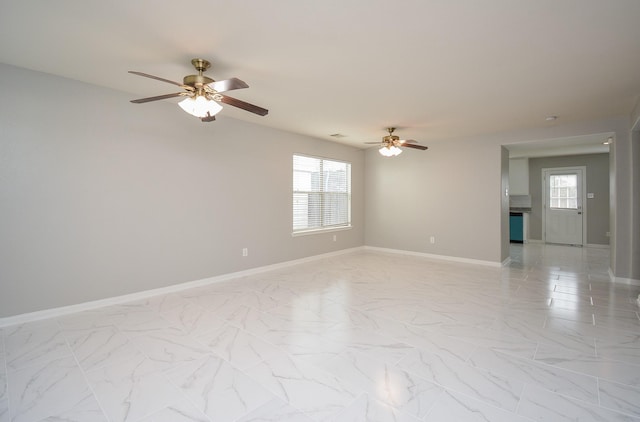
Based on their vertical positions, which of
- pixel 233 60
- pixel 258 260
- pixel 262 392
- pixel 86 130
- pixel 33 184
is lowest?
pixel 262 392

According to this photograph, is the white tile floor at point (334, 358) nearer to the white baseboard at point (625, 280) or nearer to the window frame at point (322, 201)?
the white baseboard at point (625, 280)

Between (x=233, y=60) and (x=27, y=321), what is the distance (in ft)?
10.6

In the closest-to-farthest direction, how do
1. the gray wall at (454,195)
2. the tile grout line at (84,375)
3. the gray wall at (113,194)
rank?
the tile grout line at (84,375) → the gray wall at (113,194) → the gray wall at (454,195)

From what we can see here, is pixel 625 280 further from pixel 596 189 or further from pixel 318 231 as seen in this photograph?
pixel 318 231

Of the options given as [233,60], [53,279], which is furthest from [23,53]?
[53,279]

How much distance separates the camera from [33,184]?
307 centimetres

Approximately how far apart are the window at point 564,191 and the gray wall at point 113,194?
810 cm

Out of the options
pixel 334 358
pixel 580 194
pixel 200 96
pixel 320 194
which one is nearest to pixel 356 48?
pixel 200 96

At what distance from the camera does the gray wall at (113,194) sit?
118 inches

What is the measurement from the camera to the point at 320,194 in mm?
6445

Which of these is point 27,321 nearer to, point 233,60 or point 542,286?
point 233,60

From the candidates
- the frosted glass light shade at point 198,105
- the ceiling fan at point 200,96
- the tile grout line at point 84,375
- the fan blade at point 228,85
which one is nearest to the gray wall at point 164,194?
the tile grout line at point 84,375

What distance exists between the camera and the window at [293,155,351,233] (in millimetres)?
5961

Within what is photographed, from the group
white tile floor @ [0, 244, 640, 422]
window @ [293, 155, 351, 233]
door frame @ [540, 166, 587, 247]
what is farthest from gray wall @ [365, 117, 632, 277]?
door frame @ [540, 166, 587, 247]
